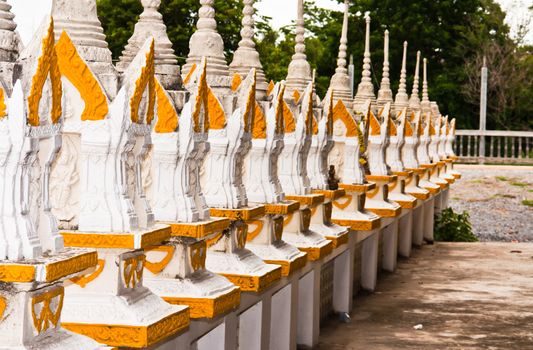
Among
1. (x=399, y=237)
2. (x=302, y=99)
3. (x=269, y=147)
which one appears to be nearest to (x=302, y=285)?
(x=302, y=99)

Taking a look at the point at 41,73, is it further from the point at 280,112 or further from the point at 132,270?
the point at 280,112

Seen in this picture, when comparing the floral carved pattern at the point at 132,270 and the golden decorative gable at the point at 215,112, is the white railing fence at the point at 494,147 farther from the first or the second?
the floral carved pattern at the point at 132,270

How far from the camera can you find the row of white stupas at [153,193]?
4910 mm

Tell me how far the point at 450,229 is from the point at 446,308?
13.2m

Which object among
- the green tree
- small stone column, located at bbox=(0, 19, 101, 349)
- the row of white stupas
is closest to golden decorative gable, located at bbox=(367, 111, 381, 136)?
the row of white stupas

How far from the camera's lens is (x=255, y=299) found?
906 centimetres

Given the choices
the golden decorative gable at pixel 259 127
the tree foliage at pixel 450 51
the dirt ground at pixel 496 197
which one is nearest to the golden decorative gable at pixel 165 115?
the golden decorative gable at pixel 259 127

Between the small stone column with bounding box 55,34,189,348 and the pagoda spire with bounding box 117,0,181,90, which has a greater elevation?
the pagoda spire with bounding box 117,0,181,90

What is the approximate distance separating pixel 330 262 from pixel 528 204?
23824 millimetres

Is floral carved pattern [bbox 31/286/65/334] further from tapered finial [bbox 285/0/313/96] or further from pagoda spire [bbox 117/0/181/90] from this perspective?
tapered finial [bbox 285/0/313/96]

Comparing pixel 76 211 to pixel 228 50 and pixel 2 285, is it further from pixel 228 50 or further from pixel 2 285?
pixel 228 50

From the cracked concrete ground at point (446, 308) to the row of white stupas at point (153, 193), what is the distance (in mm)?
772

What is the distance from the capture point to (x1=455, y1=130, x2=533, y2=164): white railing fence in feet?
137

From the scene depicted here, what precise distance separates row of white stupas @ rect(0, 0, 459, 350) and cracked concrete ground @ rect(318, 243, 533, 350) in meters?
0.77
